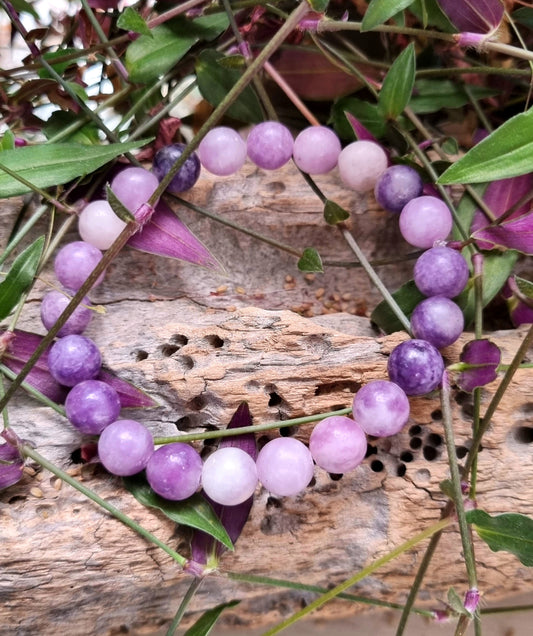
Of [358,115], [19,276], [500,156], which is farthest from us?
[358,115]

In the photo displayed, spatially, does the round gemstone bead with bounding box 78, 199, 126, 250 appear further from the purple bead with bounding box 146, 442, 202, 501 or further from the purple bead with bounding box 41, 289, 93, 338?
the purple bead with bounding box 146, 442, 202, 501

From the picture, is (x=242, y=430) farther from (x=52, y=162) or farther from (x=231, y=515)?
(x=52, y=162)

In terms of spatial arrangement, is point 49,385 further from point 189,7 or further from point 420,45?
point 420,45

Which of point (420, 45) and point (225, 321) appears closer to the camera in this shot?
point (225, 321)

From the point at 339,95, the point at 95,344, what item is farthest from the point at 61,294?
the point at 339,95

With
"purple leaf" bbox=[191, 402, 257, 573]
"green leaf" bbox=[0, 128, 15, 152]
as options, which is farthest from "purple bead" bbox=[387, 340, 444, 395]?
"green leaf" bbox=[0, 128, 15, 152]

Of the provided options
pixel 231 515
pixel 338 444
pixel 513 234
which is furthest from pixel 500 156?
pixel 231 515
